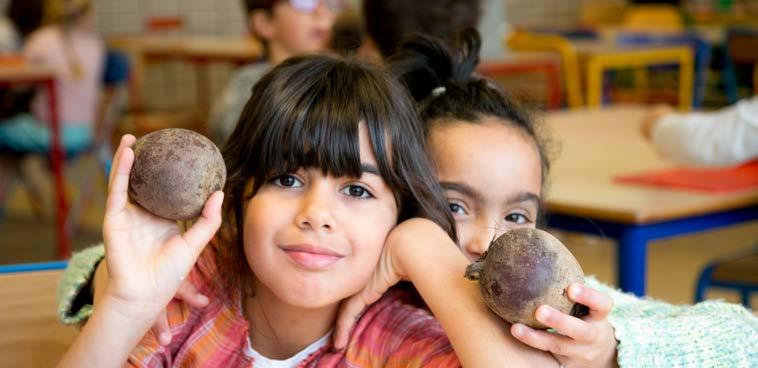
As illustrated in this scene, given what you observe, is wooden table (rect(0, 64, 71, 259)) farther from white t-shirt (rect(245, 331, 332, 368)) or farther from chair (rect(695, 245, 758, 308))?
white t-shirt (rect(245, 331, 332, 368))

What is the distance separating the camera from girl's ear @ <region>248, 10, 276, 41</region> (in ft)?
12.4

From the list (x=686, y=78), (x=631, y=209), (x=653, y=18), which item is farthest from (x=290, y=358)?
(x=653, y=18)

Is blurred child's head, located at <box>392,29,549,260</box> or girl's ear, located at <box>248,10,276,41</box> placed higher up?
blurred child's head, located at <box>392,29,549,260</box>

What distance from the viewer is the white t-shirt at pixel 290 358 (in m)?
1.34

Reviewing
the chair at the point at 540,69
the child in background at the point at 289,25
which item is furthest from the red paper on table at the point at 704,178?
the chair at the point at 540,69

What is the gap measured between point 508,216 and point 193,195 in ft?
1.91

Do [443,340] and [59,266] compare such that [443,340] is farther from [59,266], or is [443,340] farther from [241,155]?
[59,266]

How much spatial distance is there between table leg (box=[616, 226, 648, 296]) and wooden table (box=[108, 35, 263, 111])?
3693 mm

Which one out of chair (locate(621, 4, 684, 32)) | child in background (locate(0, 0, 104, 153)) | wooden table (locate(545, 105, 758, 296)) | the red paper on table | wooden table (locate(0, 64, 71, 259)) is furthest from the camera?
chair (locate(621, 4, 684, 32))

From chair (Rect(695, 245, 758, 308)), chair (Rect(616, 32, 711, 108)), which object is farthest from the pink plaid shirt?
Answer: chair (Rect(616, 32, 711, 108))

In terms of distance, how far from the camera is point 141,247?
3.67ft

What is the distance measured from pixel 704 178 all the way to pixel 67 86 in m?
3.68

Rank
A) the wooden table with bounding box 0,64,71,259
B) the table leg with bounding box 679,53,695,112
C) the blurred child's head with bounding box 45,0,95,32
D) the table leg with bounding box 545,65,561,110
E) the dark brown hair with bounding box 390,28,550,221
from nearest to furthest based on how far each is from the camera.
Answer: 1. the dark brown hair with bounding box 390,28,550,221
2. the wooden table with bounding box 0,64,71,259
3. the blurred child's head with bounding box 45,0,95,32
4. the table leg with bounding box 545,65,561,110
5. the table leg with bounding box 679,53,695,112

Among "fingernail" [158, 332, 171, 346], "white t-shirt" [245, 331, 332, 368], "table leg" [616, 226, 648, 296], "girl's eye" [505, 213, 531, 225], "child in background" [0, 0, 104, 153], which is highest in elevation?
"fingernail" [158, 332, 171, 346]
